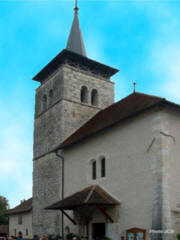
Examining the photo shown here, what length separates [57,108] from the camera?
2216 centimetres

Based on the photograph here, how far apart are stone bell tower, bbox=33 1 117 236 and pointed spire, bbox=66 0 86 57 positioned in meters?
0.08

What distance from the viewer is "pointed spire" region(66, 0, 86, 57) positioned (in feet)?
85.3

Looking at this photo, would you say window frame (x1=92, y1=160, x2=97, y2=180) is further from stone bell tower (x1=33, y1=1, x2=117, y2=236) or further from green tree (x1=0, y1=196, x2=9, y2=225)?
green tree (x1=0, y1=196, x2=9, y2=225)

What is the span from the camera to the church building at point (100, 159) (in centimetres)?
1327

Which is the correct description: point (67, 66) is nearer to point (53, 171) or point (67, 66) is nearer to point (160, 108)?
point (53, 171)

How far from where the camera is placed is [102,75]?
25094 millimetres

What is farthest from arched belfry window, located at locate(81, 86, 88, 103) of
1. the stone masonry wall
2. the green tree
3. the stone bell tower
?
the green tree

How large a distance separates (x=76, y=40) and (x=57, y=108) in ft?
24.0

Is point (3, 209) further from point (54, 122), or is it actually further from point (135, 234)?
point (135, 234)

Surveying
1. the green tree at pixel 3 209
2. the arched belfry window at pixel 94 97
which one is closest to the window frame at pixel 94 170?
the arched belfry window at pixel 94 97

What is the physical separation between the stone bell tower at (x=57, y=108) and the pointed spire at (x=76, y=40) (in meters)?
0.08

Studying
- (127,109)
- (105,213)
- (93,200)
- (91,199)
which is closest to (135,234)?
(105,213)

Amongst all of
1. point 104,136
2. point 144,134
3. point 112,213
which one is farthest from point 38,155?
point 144,134

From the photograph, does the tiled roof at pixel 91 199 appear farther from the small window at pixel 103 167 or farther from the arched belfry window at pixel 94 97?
the arched belfry window at pixel 94 97
